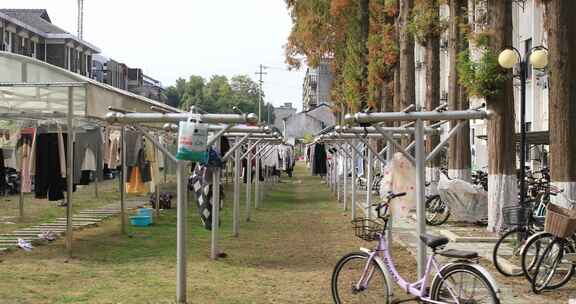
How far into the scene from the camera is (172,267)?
1045 cm

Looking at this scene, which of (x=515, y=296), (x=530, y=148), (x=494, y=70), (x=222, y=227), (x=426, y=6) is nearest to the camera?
(x=515, y=296)

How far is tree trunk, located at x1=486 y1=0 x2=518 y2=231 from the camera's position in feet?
44.7

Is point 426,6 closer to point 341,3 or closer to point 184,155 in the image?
point 341,3

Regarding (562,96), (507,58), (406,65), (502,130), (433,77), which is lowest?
(502,130)

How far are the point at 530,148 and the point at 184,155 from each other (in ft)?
72.6

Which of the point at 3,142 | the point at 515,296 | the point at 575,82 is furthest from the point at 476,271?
the point at 3,142

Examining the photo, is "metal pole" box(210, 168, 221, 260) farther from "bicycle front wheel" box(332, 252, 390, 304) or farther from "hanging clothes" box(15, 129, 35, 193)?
"hanging clothes" box(15, 129, 35, 193)

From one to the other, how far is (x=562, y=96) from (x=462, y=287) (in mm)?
6266

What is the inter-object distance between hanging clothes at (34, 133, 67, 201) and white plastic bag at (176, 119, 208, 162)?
5.92 m

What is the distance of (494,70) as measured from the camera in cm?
1345

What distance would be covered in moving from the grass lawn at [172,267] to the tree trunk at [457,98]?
10.8 feet

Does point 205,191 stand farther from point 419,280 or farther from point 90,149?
point 90,149

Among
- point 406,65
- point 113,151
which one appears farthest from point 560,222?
point 113,151

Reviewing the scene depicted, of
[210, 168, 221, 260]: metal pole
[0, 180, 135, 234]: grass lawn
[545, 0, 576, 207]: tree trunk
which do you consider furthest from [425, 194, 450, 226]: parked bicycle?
[0, 180, 135, 234]: grass lawn
